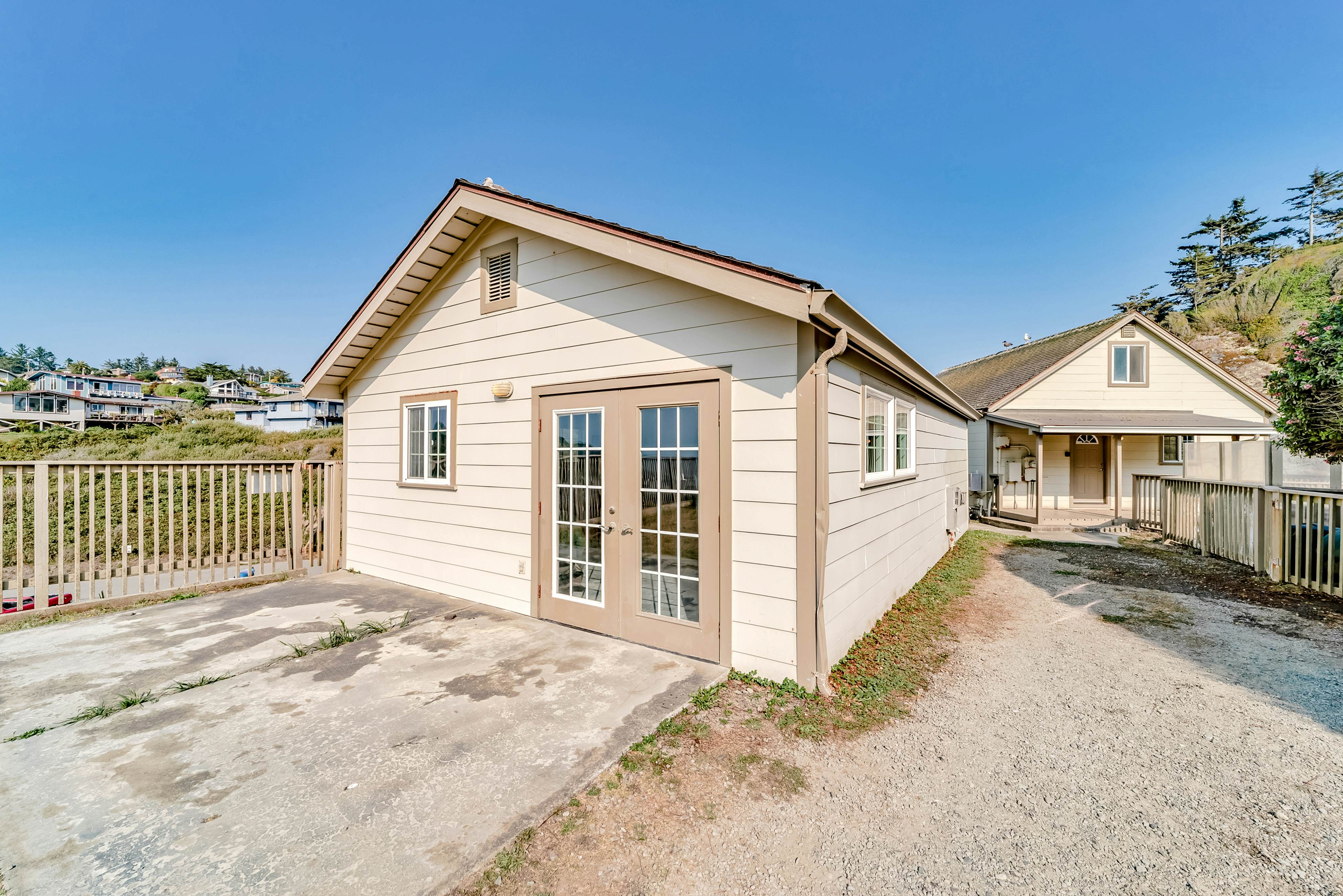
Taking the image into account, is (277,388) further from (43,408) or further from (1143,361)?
(1143,361)

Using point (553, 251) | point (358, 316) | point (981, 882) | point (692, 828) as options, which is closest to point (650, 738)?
point (692, 828)

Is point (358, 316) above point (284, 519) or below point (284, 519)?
above

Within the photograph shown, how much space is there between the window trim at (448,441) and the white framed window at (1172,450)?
18.2 meters

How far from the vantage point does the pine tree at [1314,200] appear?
119 ft

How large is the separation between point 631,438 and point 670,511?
70 cm

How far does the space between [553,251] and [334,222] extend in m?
10.8

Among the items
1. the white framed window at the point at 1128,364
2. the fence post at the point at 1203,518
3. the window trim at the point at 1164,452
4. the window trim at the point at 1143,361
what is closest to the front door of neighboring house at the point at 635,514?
the fence post at the point at 1203,518

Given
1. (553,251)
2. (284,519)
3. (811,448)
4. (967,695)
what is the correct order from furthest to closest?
1. (284,519)
2. (553,251)
3. (967,695)
4. (811,448)

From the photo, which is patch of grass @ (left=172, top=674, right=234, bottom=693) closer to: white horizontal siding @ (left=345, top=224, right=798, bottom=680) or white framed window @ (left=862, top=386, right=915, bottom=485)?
white horizontal siding @ (left=345, top=224, right=798, bottom=680)

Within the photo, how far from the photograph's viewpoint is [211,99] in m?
11.1

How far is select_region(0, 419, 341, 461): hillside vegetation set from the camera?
661 inches

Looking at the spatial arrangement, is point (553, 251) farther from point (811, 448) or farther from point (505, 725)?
point (505, 725)

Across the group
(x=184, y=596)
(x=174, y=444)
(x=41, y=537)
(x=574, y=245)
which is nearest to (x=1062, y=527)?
(x=574, y=245)

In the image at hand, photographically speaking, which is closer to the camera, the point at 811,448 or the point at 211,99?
the point at 811,448
